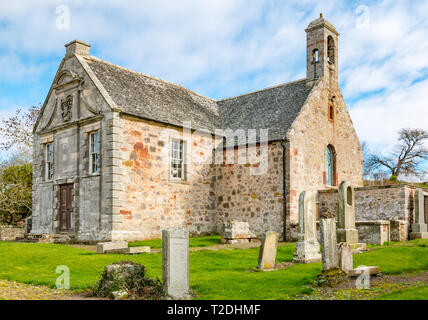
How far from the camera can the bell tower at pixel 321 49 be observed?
2402cm

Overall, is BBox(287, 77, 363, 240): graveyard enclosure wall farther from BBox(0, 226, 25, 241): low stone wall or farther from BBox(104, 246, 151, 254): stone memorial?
BBox(0, 226, 25, 241): low stone wall

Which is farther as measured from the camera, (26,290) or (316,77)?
(316,77)

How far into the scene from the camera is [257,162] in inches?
863

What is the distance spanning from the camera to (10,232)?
27.7m

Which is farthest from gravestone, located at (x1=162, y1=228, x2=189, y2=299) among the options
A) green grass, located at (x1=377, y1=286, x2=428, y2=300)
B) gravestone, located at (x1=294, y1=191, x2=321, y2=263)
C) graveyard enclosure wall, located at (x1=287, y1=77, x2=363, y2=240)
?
graveyard enclosure wall, located at (x1=287, y1=77, x2=363, y2=240)

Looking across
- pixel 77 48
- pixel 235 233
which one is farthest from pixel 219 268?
pixel 77 48

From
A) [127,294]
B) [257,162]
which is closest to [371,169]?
[257,162]

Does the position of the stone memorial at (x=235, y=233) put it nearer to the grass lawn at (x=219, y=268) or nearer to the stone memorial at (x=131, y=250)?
the grass lawn at (x=219, y=268)

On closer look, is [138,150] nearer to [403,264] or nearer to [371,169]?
[403,264]

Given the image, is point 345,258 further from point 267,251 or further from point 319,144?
point 319,144

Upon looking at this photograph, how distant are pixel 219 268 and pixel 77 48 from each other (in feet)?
47.1

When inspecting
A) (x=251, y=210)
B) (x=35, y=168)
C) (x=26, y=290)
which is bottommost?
(x=26, y=290)

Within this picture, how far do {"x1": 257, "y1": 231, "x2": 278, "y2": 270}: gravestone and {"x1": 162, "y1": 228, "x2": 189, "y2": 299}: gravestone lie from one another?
3392 millimetres
